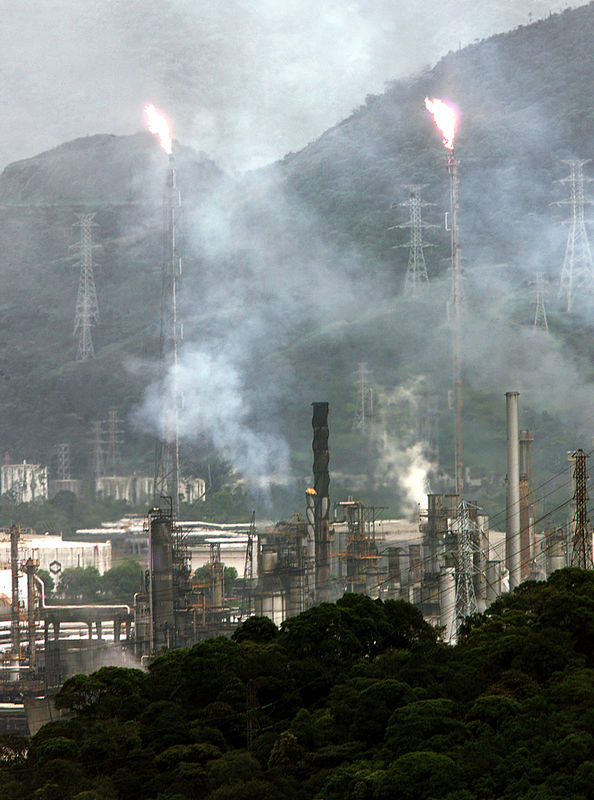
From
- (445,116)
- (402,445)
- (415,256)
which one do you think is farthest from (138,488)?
(445,116)

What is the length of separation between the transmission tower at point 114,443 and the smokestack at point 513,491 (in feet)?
149

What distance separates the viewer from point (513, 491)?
41.3 m

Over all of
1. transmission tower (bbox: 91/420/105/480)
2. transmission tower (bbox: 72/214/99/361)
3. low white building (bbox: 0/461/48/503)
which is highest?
transmission tower (bbox: 72/214/99/361)

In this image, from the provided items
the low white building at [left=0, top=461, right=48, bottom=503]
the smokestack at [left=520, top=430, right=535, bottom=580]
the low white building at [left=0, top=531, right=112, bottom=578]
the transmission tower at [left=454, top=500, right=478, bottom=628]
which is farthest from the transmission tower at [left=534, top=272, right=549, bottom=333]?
the transmission tower at [left=454, top=500, right=478, bottom=628]

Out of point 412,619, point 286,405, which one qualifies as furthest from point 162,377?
point 412,619

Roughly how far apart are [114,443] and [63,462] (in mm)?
4728

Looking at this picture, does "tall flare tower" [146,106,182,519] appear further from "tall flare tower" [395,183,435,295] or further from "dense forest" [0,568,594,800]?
"dense forest" [0,568,594,800]

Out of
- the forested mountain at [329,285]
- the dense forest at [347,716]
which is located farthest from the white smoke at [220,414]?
the dense forest at [347,716]

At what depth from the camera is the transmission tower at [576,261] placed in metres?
91.8

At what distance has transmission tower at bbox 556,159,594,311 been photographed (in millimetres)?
91750

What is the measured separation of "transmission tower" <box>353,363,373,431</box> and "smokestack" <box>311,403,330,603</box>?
32.2 m

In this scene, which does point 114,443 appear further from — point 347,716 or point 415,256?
point 347,716

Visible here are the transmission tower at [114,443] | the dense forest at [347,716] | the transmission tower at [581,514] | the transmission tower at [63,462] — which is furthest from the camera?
the transmission tower at [63,462]

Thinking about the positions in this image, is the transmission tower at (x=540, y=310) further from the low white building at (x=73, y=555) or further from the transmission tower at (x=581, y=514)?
the transmission tower at (x=581, y=514)
